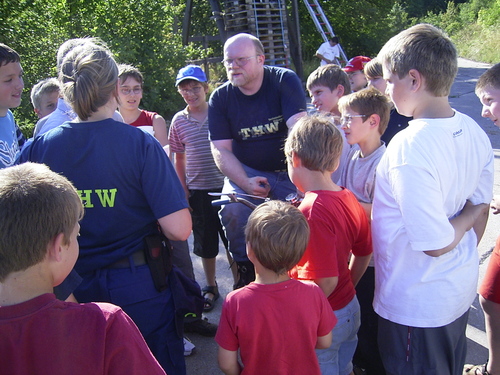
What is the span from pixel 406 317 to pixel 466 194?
0.57 m

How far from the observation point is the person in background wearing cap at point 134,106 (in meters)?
3.69

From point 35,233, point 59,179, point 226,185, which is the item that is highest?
point 59,179

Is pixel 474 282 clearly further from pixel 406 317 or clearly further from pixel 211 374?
pixel 211 374

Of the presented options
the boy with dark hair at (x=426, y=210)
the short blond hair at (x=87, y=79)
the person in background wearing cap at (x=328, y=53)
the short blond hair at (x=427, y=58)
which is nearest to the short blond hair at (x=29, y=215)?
the short blond hair at (x=87, y=79)

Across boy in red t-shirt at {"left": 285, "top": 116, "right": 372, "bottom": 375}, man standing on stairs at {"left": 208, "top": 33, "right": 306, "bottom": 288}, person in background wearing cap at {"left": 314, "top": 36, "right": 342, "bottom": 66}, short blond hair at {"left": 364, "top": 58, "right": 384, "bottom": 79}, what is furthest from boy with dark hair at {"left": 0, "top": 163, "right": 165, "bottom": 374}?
person in background wearing cap at {"left": 314, "top": 36, "right": 342, "bottom": 66}

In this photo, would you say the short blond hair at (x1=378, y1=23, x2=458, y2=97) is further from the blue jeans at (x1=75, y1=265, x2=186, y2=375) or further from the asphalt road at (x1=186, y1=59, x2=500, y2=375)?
the asphalt road at (x1=186, y1=59, x2=500, y2=375)

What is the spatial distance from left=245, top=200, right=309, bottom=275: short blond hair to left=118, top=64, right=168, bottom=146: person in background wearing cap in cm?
210

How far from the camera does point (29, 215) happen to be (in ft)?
3.93

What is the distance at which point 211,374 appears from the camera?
2.99 meters

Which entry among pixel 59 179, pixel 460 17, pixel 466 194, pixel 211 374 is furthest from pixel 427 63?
pixel 460 17

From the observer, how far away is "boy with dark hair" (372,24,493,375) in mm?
1693

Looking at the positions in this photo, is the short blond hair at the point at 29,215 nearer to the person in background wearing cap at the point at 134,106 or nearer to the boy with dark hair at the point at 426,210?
the boy with dark hair at the point at 426,210

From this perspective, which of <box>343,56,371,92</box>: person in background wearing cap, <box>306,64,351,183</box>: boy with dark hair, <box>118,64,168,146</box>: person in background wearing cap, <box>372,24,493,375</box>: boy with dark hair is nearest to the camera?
<box>372,24,493,375</box>: boy with dark hair

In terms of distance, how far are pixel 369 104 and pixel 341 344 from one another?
1292mm
